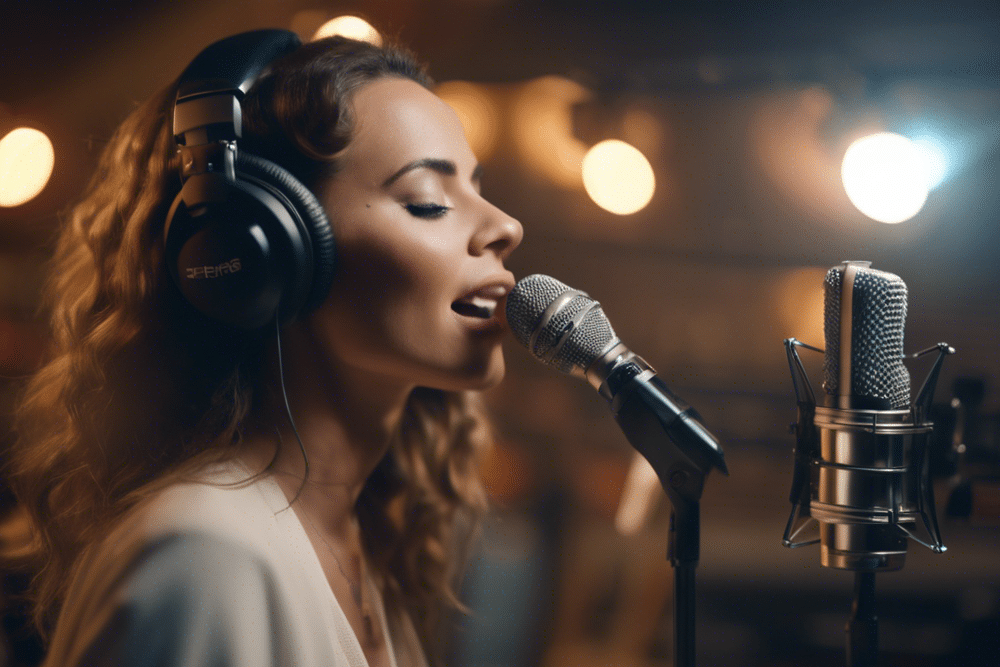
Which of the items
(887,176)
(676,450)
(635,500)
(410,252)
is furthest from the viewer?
(635,500)

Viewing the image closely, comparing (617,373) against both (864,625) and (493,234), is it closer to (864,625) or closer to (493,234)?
(493,234)

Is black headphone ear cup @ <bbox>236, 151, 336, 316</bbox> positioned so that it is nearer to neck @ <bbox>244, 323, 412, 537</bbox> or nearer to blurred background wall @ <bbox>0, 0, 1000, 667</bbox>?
neck @ <bbox>244, 323, 412, 537</bbox>

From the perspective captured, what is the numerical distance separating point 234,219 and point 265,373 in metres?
0.25

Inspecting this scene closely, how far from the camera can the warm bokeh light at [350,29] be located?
97 centimetres

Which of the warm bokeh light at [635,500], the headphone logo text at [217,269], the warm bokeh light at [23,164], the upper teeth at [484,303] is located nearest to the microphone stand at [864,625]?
the warm bokeh light at [635,500]

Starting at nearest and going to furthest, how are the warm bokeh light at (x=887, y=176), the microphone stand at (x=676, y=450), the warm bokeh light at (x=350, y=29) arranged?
1. the microphone stand at (x=676, y=450)
2. the warm bokeh light at (x=887, y=176)
3. the warm bokeh light at (x=350, y=29)

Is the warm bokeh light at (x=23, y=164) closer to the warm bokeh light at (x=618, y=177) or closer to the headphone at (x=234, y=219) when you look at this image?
the headphone at (x=234, y=219)

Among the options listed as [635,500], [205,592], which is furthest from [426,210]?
[635,500]

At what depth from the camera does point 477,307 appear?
774 millimetres

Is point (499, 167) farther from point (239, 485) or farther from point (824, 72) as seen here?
point (239, 485)

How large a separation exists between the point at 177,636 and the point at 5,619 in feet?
1.60

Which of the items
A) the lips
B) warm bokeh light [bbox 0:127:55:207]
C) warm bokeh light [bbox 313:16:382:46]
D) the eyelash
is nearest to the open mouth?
the lips

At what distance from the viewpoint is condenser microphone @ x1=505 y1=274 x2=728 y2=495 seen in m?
0.59

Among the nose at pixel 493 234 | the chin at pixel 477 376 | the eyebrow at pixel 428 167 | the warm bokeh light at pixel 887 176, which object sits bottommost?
the chin at pixel 477 376
